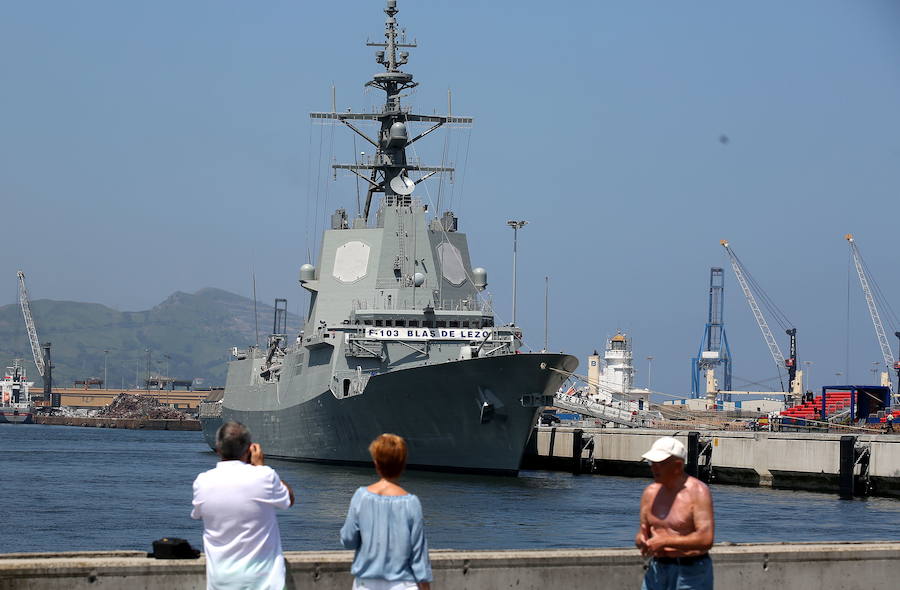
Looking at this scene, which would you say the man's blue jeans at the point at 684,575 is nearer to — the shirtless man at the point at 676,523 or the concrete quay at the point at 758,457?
the shirtless man at the point at 676,523

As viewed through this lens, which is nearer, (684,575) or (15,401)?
(684,575)

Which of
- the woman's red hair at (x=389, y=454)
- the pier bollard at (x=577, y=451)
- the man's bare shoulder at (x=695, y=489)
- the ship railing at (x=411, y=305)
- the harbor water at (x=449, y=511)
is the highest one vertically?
the ship railing at (x=411, y=305)

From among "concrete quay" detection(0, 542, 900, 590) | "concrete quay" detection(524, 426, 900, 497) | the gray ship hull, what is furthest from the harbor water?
"concrete quay" detection(0, 542, 900, 590)

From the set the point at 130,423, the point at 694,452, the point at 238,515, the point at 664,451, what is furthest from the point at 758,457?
the point at 130,423

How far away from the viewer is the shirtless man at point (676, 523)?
7629 millimetres

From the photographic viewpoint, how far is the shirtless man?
7.63 m

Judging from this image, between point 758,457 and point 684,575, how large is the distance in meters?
30.8

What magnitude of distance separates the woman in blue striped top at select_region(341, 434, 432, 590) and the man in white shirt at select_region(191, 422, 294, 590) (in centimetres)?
47

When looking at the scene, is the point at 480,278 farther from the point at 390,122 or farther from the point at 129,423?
the point at 129,423

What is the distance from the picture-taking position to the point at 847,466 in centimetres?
3284

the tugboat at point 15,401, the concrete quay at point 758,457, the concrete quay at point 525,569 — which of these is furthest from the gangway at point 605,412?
the tugboat at point 15,401

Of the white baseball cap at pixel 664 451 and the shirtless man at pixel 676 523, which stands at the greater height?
the white baseball cap at pixel 664 451

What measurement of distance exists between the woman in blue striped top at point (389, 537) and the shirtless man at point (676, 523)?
4.51 feet

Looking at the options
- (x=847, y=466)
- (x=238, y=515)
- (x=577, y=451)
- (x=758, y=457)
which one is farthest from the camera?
(x=577, y=451)
